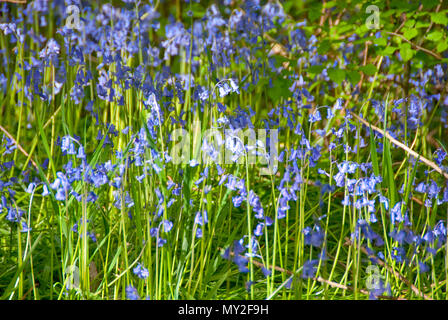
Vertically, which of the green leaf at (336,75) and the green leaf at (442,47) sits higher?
the green leaf at (442,47)

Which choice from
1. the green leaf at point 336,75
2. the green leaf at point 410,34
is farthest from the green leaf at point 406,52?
the green leaf at point 336,75

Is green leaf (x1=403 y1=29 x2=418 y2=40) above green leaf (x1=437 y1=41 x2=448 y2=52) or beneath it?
above

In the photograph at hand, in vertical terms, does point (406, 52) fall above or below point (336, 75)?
above

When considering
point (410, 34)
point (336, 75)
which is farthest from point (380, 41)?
point (336, 75)

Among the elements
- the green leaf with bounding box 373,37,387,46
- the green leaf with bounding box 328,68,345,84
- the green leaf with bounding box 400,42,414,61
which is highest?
the green leaf with bounding box 373,37,387,46

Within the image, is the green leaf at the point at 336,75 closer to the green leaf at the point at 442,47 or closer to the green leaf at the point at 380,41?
the green leaf at the point at 380,41

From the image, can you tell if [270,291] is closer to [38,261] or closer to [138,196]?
[138,196]

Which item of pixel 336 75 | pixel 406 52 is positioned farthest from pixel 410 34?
pixel 336 75

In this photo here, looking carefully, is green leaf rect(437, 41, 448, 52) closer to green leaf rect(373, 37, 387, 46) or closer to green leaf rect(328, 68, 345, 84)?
green leaf rect(373, 37, 387, 46)

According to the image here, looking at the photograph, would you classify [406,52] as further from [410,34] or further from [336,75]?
[336,75]

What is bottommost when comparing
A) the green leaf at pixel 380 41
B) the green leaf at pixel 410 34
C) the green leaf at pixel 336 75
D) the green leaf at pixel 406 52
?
the green leaf at pixel 336 75

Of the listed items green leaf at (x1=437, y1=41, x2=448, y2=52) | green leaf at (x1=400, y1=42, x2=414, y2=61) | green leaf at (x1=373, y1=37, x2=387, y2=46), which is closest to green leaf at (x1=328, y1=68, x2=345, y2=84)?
green leaf at (x1=373, y1=37, x2=387, y2=46)

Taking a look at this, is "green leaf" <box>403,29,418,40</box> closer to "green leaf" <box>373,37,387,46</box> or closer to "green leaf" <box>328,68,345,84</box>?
"green leaf" <box>373,37,387,46</box>
